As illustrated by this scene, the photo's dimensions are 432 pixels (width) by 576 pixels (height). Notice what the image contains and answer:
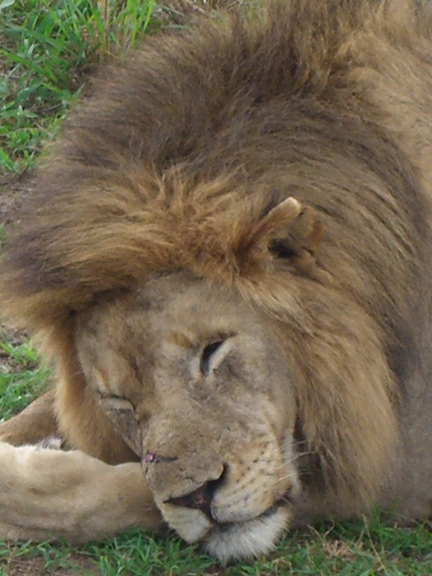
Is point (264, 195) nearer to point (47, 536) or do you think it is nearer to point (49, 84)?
point (47, 536)

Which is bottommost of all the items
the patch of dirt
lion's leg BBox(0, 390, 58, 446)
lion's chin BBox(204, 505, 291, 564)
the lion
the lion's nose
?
lion's leg BBox(0, 390, 58, 446)

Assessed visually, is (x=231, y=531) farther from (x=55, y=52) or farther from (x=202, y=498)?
(x=55, y=52)

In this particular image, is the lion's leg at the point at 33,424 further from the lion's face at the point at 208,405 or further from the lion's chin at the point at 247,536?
the lion's chin at the point at 247,536

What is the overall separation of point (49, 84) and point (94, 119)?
283 cm

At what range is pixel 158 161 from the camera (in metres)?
3.60

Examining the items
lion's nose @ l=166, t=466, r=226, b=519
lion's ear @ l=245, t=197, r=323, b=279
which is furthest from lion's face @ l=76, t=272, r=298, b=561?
lion's ear @ l=245, t=197, r=323, b=279

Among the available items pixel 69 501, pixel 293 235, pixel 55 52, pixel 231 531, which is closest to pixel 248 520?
pixel 231 531

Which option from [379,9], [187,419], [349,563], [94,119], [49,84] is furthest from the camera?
[49,84]

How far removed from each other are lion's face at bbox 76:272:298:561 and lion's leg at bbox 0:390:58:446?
3.01 ft

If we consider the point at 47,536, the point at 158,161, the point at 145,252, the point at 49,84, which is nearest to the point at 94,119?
the point at 158,161

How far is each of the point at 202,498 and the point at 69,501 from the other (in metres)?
0.53

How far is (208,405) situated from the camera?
3377 millimetres

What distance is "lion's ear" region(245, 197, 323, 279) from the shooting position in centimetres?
333

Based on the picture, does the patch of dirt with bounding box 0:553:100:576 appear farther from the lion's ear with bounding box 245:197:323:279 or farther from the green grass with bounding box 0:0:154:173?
the green grass with bounding box 0:0:154:173
